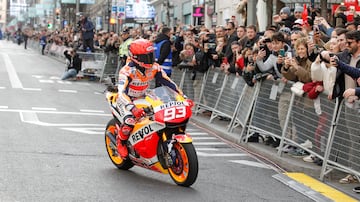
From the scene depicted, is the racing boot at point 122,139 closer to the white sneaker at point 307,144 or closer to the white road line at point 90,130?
the white sneaker at point 307,144

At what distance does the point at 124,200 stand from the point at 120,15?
32899mm

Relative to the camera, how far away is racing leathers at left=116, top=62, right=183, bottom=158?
908 cm

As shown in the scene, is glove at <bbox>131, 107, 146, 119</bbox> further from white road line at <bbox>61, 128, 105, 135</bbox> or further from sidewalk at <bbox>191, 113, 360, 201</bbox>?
white road line at <bbox>61, 128, 105, 135</bbox>

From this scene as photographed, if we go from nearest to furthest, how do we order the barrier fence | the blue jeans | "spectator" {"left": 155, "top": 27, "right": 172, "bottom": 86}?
the barrier fence, "spectator" {"left": 155, "top": 27, "right": 172, "bottom": 86}, the blue jeans

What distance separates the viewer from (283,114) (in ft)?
37.0

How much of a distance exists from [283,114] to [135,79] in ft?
9.79

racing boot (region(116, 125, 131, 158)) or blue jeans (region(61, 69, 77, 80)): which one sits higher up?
racing boot (region(116, 125, 131, 158))

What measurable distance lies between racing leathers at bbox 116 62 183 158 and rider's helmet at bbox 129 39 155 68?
87mm

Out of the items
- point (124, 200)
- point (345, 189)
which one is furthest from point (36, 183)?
point (345, 189)

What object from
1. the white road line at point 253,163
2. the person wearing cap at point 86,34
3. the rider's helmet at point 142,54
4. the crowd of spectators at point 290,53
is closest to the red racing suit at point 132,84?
the rider's helmet at point 142,54

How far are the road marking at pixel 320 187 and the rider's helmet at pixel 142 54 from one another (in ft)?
8.01

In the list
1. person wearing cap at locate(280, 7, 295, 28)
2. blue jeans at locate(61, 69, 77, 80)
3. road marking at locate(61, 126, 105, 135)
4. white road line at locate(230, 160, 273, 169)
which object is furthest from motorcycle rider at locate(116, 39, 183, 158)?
blue jeans at locate(61, 69, 77, 80)

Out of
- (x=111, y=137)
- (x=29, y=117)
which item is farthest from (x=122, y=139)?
(x=29, y=117)

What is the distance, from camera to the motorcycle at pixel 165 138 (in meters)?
8.49
